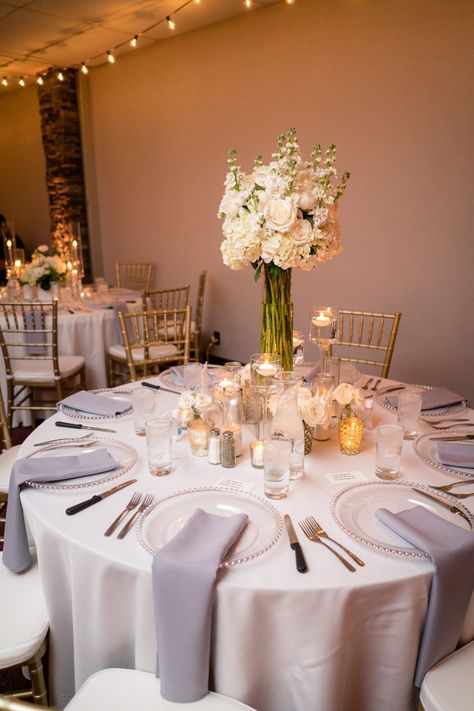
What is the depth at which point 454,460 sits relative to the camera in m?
1.49

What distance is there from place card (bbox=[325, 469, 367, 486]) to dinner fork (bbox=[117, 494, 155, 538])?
49 cm

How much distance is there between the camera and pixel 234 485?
140 cm

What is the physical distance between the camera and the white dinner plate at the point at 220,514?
113 centimetres

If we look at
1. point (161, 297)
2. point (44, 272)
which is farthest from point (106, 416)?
point (44, 272)

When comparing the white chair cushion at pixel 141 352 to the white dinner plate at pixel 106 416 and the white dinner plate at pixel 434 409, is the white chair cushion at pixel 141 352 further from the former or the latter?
the white dinner plate at pixel 434 409

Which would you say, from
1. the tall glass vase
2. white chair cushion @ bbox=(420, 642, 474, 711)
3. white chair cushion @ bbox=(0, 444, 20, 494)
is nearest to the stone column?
white chair cushion @ bbox=(0, 444, 20, 494)

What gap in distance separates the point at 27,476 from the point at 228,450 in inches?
21.7

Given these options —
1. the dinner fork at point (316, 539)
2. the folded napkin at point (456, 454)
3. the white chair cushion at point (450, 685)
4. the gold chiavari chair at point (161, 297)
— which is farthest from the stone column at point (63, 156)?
the white chair cushion at point (450, 685)

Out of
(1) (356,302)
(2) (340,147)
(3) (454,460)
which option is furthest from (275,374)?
(2) (340,147)

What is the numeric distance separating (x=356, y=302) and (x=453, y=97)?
62.5 inches

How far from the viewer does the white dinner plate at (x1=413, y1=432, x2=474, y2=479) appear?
4.83 ft

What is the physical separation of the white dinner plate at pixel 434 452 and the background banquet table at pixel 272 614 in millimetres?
146

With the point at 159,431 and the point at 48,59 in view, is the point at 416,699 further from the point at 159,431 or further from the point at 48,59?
the point at 48,59

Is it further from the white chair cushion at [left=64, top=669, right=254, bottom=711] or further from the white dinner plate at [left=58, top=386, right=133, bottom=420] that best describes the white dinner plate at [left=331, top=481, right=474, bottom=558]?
the white dinner plate at [left=58, top=386, right=133, bottom=420]
